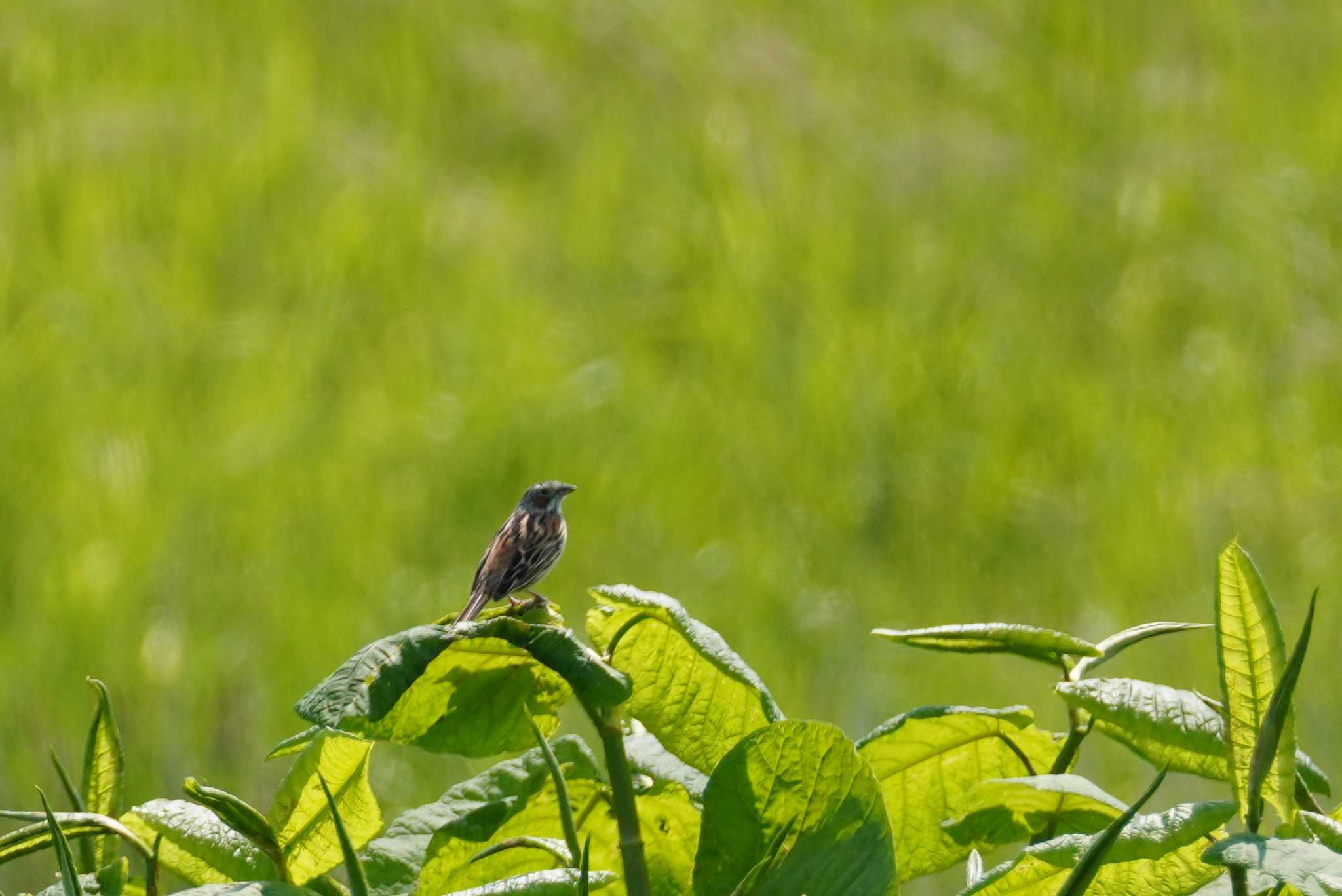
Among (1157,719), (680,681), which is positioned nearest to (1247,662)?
(1157,719)

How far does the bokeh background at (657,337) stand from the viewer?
485 cm

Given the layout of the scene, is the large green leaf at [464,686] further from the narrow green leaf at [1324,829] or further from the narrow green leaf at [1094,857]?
the narrow green leaf at [1324,829]

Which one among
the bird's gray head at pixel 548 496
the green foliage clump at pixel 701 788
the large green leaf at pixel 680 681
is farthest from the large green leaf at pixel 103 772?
the bird's gray head at pixel 548 496

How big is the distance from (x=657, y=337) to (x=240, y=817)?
5.80 metres

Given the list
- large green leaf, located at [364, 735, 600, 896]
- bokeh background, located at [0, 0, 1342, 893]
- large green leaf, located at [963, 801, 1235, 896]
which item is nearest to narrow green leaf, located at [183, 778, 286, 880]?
large green leaf, located at [364, 735, 600, 896]

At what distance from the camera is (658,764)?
878 millimetres

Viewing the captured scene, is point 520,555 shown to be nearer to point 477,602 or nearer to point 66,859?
point 477,602

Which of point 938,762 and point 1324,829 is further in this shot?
point 938,762

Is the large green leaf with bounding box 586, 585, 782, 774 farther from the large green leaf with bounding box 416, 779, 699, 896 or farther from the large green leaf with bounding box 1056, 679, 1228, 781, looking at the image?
the large green leaf with bounding box 1056, 679, 1228, 781

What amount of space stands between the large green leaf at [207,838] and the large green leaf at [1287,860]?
424mm

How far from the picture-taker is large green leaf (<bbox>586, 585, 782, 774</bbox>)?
→ 79 centimetres

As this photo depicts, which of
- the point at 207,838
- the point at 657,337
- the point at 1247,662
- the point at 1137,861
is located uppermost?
the point at 657,337

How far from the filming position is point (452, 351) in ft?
19.9

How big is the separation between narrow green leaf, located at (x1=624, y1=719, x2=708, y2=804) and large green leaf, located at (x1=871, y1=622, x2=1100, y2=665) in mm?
151
